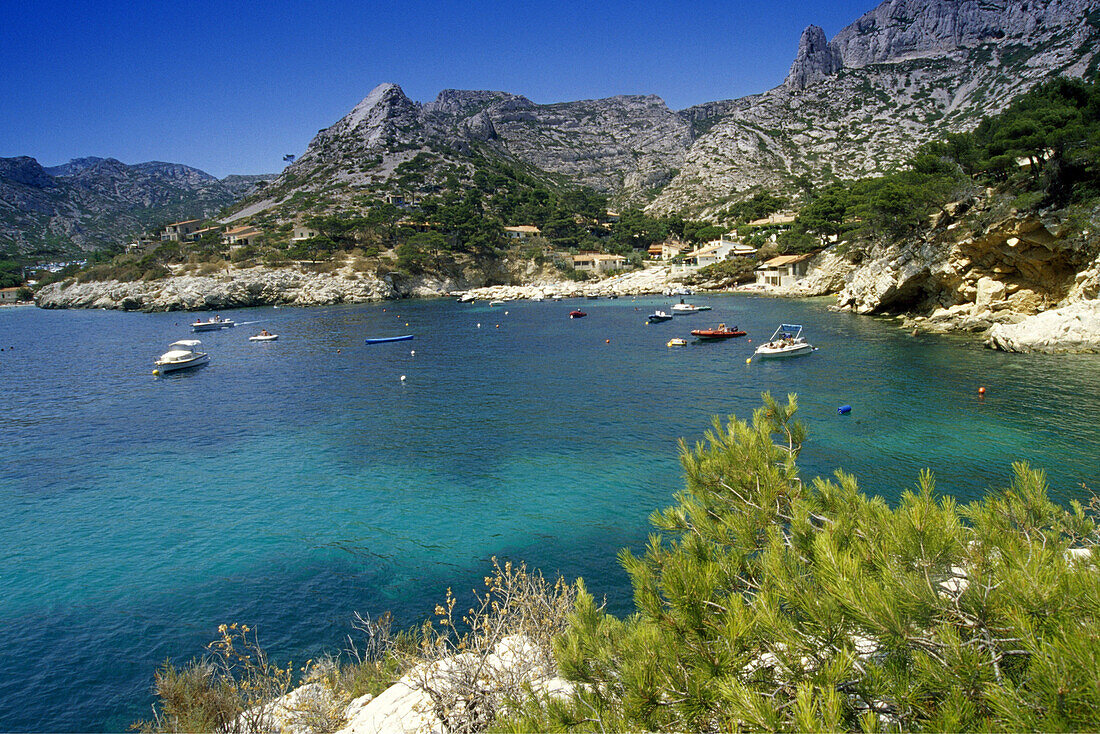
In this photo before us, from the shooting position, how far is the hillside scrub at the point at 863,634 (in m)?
2.62

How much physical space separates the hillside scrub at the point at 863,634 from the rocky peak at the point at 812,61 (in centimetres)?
14473

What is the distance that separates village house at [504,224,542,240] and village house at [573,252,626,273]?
35.8ft

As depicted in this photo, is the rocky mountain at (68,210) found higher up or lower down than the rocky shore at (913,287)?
higher up

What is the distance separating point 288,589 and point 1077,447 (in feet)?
69.5

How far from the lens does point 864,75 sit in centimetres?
11644

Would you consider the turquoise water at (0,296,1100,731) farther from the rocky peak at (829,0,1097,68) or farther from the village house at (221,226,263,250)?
the rocky peak at (829,0,1097,68)

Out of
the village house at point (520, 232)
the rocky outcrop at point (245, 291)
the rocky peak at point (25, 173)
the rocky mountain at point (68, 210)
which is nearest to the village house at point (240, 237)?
the rocky outcrop at point (245, 291)

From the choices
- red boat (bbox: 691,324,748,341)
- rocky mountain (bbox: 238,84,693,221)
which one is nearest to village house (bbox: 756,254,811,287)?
red boat (bbox: 691,324,748,341)

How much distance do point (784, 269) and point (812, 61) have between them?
83816 millimetres

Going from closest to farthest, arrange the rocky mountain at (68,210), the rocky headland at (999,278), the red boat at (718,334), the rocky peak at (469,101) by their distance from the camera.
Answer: the rocky headland at (999,278)
the red boat at (718,334)
the rocky mountain at (68,210)
the rocky peak at (469,101)

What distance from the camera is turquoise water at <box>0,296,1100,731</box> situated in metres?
10.1

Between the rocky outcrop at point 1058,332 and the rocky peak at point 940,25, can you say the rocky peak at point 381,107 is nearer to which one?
the rocky peak at point 940,25

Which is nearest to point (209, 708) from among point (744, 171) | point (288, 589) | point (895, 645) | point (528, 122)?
point (288, 589)

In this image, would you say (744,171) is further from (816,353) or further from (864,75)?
(816,353)
